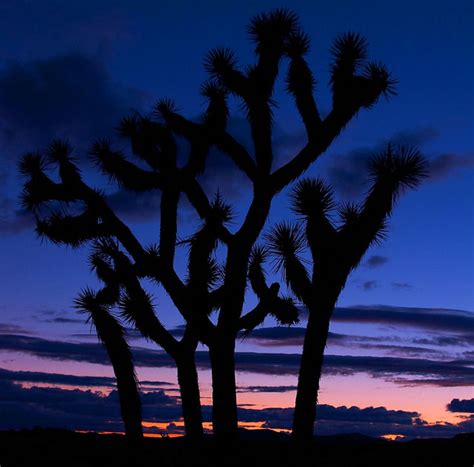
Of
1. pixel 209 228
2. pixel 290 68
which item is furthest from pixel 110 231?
pixel 290 68

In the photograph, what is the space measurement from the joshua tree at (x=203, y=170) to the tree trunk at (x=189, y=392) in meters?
0.72

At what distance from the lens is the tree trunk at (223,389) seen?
612 inches

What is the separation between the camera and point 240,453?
14.7 m

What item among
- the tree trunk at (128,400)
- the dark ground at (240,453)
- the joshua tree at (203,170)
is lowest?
the dark ground at (240,453)

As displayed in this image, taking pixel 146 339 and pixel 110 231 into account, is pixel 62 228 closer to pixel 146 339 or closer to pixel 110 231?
pixel 110 231

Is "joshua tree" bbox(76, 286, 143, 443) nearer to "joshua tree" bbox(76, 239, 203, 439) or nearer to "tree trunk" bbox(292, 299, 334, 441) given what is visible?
"joshua tree" bbox(76, 239, 203, 439)

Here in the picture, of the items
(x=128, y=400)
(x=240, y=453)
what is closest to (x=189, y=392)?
(x=128, y=400)

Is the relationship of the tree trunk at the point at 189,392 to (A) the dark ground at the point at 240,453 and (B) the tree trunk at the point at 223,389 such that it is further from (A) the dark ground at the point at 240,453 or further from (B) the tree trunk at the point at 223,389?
(B) the tree trunk at the point at 223,389

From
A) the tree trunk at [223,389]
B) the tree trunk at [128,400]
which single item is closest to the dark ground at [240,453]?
the tree trunk at [223,389]

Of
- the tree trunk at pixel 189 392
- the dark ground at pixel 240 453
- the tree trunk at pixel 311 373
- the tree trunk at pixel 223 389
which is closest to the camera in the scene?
the dark ground at pixel 240 453

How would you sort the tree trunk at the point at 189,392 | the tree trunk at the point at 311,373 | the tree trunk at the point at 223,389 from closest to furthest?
the tree trunk at the point at 311,373, the tree trunk at the point at 223,389, the tree trunk at the point at 189,392

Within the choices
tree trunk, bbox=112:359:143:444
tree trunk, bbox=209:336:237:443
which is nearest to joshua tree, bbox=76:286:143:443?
tree trunk, bbox=112:359:143:444

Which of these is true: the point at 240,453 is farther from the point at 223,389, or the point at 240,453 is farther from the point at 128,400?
the point at 128,400

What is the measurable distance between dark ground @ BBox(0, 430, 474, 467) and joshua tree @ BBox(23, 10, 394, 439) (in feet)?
3.14
